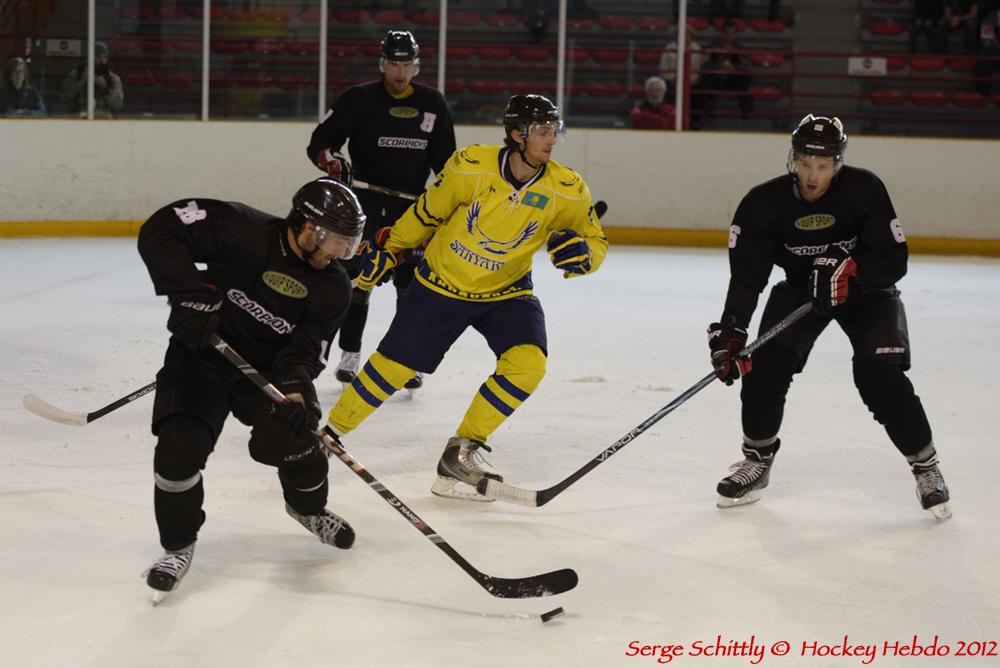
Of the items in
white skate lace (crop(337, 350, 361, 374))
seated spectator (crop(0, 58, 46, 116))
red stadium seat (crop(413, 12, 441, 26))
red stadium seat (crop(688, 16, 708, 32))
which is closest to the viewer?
white skate lace (crop(337, 350, 361, 374))

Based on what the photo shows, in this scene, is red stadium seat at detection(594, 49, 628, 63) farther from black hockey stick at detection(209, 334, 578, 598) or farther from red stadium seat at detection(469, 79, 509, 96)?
black hockey stick at detection(209, 334, 578, 598)

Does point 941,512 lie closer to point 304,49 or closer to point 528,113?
point 528,113

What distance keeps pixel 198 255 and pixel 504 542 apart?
3.30 ft

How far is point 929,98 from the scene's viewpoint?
35.1 ft

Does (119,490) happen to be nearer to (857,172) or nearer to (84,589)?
(84,589)

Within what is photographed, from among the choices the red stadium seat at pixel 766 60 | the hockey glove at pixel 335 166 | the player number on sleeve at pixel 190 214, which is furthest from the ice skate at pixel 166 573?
the red stadium seat at pixel 766 60

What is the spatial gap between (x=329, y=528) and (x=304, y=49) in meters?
7.41

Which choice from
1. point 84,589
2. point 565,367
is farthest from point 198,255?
point 565,367

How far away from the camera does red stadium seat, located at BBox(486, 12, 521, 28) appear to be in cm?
1008

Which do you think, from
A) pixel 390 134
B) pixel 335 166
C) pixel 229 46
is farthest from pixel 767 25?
pixel 335 166

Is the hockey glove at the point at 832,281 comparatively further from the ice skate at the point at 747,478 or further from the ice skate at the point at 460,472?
the ice skate at the point at 460,472

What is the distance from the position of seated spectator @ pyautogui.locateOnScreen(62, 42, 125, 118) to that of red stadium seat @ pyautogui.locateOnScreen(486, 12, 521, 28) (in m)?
2.75

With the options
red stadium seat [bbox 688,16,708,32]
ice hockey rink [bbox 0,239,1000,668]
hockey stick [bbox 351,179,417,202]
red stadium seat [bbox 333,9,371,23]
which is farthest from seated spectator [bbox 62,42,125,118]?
hockey stick [bbox 351,179,417,202]

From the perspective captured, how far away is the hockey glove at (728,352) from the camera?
357cm
